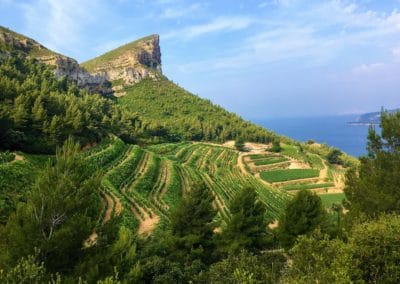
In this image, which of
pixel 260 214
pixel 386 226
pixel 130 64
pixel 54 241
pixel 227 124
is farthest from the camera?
pixel 130 64

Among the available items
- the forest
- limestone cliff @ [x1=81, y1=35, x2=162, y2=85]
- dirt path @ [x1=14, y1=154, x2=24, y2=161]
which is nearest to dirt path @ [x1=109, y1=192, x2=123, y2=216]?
the forest

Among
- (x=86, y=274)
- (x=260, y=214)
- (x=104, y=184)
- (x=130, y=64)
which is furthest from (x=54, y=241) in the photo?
(x=130, y=64)

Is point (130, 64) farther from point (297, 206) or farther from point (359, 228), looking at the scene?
point (359, 228)

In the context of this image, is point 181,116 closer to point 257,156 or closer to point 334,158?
point 257,156

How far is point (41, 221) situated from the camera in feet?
49.2

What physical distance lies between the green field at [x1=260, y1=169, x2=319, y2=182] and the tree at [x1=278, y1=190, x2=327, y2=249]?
4778 cm

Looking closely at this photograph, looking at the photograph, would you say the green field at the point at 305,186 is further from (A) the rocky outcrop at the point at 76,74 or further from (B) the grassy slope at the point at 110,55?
(B) the grassy slope at the point at 110,55

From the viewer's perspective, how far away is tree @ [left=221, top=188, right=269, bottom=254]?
28.6 meters

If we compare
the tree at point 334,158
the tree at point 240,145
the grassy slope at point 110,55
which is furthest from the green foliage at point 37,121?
the grassy slope at point 110,55

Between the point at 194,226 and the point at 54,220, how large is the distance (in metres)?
14.1

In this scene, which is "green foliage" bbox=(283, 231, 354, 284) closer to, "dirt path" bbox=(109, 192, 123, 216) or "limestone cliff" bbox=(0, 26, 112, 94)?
"dirt path" bbox=(109, 192, 123, 216)

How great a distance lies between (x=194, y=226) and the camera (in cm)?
2747

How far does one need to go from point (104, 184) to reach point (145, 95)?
3867 inches

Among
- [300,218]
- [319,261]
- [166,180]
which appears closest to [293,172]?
[166,180]
